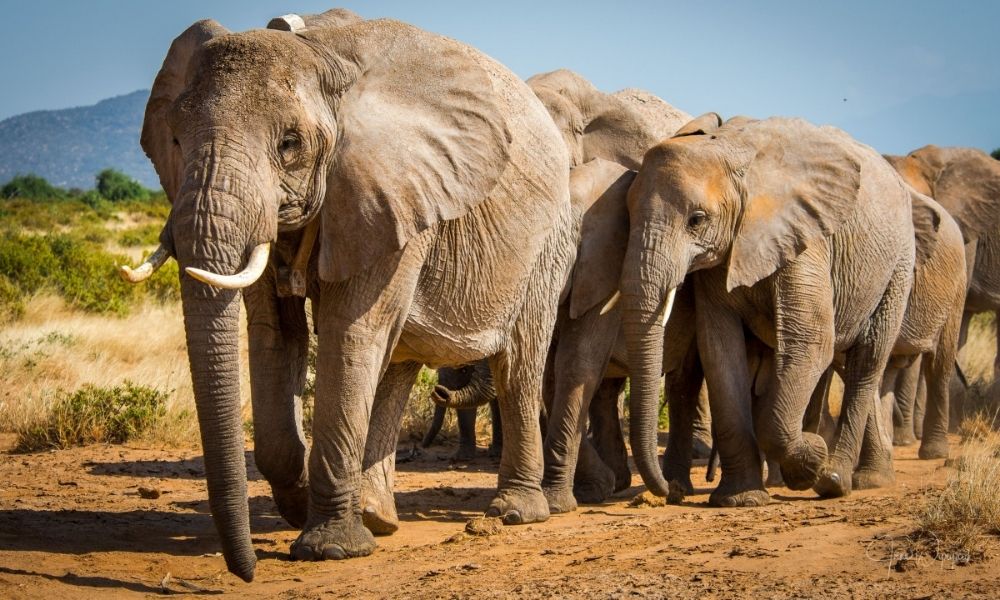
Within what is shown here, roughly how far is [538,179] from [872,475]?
3.70 metres

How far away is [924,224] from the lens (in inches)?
402

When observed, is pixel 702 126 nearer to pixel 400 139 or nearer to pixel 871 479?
pixel 871 479

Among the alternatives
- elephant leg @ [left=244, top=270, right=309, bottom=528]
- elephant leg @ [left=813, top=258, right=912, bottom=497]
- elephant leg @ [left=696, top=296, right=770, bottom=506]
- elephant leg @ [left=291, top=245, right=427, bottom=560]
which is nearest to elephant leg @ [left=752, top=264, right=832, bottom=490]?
elephant leg @ [left=696, top=296, right=770, bottom=506]

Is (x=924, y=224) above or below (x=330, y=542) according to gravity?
above

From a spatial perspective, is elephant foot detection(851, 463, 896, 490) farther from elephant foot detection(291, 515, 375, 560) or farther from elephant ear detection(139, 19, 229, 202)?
elephant ear detection(139, 19, 229, 202)

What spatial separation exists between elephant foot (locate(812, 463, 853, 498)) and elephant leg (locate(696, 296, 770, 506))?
56 centimetres

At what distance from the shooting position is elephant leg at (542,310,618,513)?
8.04 m

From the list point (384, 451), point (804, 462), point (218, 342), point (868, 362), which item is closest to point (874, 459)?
point (868, 362)

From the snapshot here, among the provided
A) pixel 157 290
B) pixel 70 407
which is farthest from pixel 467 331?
pixel 157 290

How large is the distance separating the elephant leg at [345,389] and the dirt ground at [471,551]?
0.18 metres

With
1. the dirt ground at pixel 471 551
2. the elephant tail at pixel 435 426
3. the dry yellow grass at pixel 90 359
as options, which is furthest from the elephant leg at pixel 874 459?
the dry yellow grass at pixel 90 359

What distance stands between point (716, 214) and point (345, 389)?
9.66 ft

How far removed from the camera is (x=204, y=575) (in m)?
5.90

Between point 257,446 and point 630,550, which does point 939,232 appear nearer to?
point 630,550
